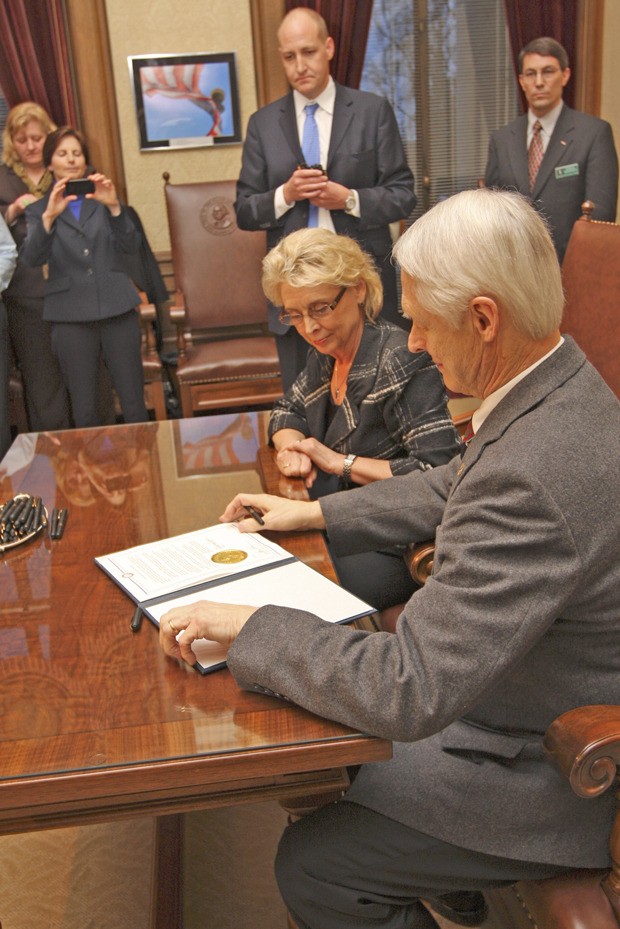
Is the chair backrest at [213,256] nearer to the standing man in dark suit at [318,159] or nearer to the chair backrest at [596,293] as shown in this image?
the standing man in dark suit at [318,159]

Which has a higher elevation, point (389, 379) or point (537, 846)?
point (389, 379)

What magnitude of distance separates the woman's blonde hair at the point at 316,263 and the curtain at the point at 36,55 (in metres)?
3.77

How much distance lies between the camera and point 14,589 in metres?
1.76

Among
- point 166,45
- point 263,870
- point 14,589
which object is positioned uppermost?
point 166,45

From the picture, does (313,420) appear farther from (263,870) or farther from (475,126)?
(475,126)

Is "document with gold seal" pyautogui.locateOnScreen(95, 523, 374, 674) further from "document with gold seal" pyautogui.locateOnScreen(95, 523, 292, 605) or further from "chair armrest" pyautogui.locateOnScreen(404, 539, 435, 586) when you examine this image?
"chair armrest" pyautogui.locateOnScreen(404, 539, 435, 586)

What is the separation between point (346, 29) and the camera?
5.68 m

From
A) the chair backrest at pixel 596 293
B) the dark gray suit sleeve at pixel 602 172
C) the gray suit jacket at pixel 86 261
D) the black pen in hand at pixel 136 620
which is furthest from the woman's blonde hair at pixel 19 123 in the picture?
the black pen in hand at pixel 136 620

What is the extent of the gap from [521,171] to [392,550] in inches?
119

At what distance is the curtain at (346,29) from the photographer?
18.5 ft

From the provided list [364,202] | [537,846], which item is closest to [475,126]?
[364,202]

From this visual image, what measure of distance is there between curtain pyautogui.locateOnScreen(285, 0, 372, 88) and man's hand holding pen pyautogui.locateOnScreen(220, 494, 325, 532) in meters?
4.52

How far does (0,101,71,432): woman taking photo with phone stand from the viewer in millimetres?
4844

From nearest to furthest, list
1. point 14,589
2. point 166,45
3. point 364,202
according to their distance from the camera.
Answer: point 14,589 < point 364,202 < point 166,45
